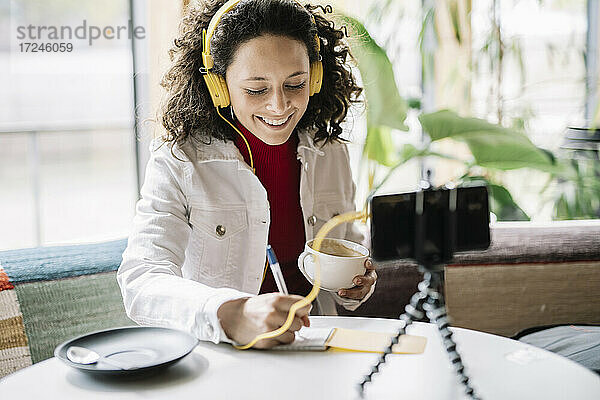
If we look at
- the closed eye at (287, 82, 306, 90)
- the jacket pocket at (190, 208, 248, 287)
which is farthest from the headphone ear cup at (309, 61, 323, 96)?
the jacket pocket at (190, 208, 248, 287)

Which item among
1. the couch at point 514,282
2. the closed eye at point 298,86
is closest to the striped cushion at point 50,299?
the couch at point 514,282

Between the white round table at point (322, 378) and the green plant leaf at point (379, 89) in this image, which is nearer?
the white round table at point (322, 378)

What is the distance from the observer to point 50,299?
1680mm

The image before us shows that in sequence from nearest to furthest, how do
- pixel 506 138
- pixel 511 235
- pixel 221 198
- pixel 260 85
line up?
pixel 260 85
pixel 221 198
pixel 511 235
pixel 506 138

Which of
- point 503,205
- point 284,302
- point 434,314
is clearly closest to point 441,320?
point 434,314

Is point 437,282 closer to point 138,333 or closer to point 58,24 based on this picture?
point 138,333

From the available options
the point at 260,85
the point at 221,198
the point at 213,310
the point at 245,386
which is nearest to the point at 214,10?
the point at 260,85

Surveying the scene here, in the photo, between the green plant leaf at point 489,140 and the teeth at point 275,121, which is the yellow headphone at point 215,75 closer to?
the teeth at point 275,121

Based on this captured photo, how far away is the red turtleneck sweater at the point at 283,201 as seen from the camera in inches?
63.7

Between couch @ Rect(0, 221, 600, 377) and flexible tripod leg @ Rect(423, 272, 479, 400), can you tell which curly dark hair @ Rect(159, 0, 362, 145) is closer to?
couch @ Rect(0, 221, 600, 377)

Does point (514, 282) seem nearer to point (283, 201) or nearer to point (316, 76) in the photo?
point (283, 201)

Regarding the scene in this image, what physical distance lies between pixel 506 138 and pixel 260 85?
3.47 feet

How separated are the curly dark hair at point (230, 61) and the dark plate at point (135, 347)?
19.7 inches

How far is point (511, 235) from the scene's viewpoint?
206 cm
